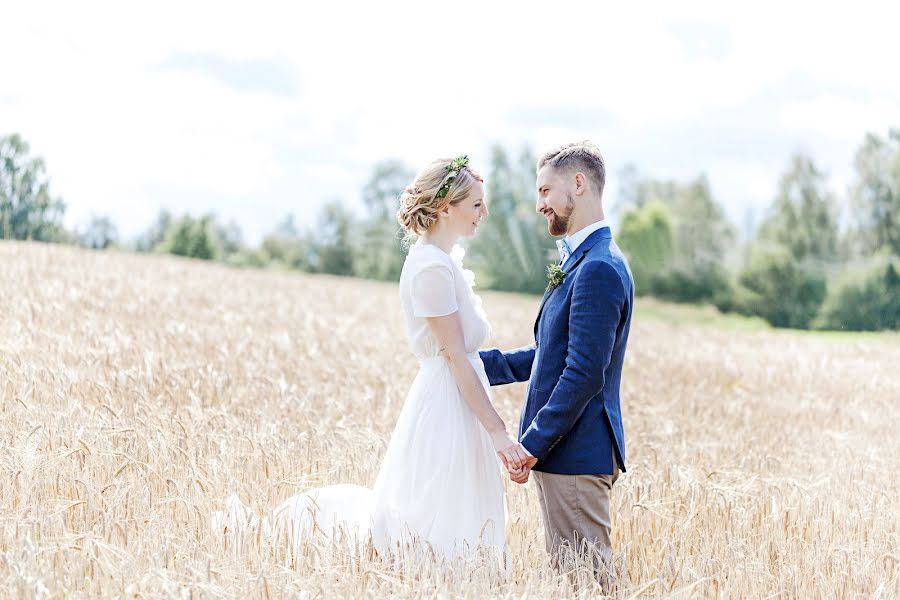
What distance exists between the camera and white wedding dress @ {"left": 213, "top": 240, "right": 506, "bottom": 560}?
397 centimetres

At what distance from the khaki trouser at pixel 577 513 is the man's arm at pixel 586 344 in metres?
0.28

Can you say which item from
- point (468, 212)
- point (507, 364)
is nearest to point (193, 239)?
point (507, 364)

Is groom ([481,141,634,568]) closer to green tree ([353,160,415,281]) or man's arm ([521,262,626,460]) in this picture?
man's arm ([521,262,626,460])

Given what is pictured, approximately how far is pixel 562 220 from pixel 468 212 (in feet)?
1.43

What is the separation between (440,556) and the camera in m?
3.90

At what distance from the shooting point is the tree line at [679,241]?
129 ft

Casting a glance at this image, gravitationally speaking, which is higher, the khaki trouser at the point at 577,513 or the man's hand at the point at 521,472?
the man's hand at the point at 521,472

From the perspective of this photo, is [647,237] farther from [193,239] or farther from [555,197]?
[555,197]

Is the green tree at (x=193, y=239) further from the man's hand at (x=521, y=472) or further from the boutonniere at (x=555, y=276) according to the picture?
the man's hand at (x=521, y=472)

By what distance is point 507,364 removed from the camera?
4.58 m

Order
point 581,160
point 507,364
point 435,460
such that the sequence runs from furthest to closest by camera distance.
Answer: point 507,364 → point 435,460 → point 581,160

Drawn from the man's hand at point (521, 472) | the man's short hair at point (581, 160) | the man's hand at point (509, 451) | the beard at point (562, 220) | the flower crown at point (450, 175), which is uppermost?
the man's short hair at point (581, 160)

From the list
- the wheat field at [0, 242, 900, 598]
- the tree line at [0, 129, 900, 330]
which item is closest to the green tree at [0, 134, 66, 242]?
the tree line at [0, 129, 900, 330]

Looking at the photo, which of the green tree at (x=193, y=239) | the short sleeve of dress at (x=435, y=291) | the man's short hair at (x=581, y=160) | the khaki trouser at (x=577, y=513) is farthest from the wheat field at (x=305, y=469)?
the green tree at (x=193, y=239)
